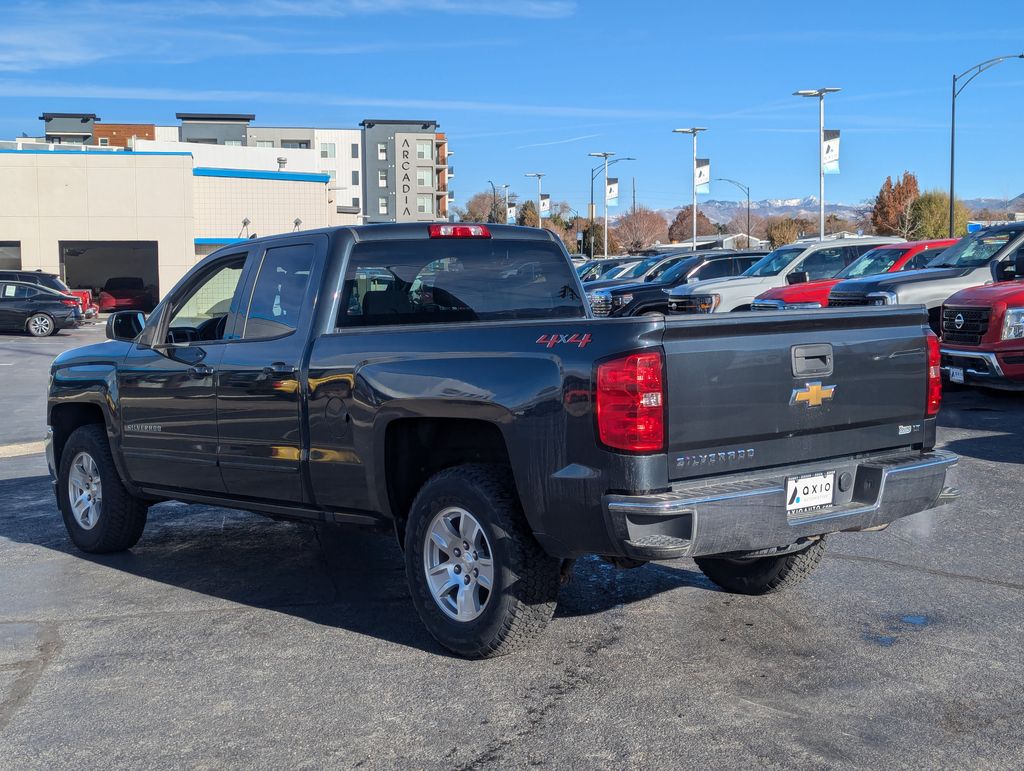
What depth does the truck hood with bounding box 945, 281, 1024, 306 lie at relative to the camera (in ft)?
41.0

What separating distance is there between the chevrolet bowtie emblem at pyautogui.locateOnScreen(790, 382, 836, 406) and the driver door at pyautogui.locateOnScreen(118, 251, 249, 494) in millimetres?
3151

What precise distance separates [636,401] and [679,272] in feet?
65.1

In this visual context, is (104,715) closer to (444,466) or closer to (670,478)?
(444,466)

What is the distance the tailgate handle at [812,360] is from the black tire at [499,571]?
1.31m

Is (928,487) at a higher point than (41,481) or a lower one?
higher

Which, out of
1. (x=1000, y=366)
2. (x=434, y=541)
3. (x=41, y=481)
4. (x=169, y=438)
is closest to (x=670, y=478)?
(x=434, y=541)

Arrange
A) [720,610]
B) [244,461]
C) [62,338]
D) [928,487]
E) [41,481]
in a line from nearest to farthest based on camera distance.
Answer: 1. [928,487]
2. [720,610]
3. [244,461]
4. [41,481]
5. [62,338]

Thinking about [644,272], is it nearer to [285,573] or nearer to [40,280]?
[40,280]

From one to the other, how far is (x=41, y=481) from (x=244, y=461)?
4750 millimetres

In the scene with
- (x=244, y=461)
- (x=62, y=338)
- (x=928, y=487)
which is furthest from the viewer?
(x=62, y=338)

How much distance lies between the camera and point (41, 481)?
10.1 meters

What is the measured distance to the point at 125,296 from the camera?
4772cm

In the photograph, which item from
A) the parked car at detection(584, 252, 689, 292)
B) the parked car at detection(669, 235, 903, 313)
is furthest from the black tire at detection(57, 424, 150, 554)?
the parked car at detection(584, 252, 689, 292)

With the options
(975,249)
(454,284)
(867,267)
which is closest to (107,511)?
(454,284)
